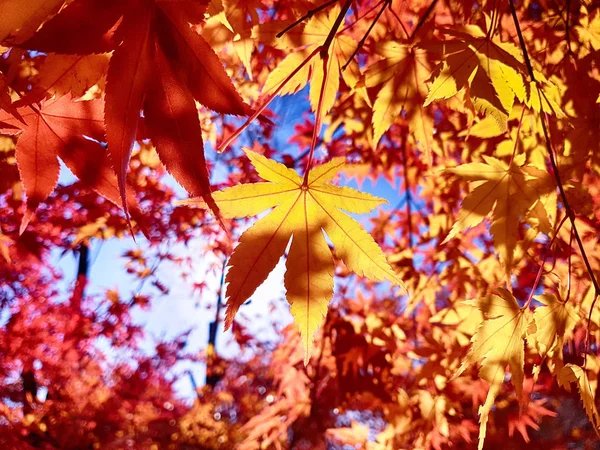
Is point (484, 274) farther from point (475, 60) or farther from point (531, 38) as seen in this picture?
point (475, 60)

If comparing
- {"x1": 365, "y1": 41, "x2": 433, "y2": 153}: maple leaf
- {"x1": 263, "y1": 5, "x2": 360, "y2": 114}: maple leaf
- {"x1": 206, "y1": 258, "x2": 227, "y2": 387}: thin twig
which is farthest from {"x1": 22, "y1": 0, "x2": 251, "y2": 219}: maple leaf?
{"x1": 206, "y1": 258, "x2": 227, "y2": 387}: thin twig

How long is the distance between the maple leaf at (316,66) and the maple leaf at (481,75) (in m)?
0.24

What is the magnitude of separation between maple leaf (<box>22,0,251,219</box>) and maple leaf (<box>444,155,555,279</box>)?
2.14ft

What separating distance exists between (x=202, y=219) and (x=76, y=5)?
2.80m

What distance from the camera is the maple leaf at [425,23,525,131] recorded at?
30.1 inches

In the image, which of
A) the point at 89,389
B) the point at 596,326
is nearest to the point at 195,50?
the point at 596,326

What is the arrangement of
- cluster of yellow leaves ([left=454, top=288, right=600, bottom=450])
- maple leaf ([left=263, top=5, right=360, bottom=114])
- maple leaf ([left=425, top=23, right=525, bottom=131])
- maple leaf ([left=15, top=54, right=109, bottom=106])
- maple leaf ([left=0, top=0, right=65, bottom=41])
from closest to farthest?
1. maple leaf ([left=0, top=0, right=65, bottom=41])
2. maple leaf ([left=15, top=54, right=109, bottom=106])
3. maple leaf ([left=425, top=23, right=525, bottom=131])
4. cluster of yellow leaves ([left=454, top=288, right=600, bottom=450])
5. maple leaf ([left=263, top=5, right=360, bottom=114])

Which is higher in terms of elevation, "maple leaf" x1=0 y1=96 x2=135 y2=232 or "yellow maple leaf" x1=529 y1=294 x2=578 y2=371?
"maple leaf" x1=0 y1=96 x2=135 y2=232

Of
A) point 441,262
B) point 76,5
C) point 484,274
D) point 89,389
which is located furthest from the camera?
point 89,389

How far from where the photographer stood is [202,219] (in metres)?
3.22

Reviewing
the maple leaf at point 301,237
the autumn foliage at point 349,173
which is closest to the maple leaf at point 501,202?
the autumn foliage at point 349,173

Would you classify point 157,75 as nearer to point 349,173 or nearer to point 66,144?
point 66,144

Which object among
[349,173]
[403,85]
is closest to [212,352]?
[349,173]

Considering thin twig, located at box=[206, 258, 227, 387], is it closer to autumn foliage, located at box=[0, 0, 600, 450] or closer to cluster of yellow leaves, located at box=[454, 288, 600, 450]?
autumn foliage, located at box=[0, 0, 600, 450]
